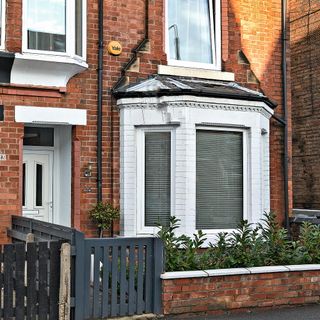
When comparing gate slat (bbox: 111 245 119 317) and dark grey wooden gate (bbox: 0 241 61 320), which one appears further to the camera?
gate slat (bbox: 111 245 119 317)

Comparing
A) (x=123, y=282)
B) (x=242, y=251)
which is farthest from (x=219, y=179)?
(x=123, y=282)

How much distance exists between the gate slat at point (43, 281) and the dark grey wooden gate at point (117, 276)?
1.17 ft

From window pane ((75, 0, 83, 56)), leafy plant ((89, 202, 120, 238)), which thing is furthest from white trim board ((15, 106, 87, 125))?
leafy plant ((89, 202, 120, 238))

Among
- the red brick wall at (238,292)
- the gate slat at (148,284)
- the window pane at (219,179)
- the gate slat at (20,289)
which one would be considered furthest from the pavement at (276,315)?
the window pane at (219,179)

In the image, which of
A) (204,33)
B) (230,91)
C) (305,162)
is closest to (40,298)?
(230,91)

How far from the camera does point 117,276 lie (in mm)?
6570

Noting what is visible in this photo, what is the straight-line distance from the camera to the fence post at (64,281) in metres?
6.14

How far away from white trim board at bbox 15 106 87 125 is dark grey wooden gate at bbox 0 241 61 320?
337cm

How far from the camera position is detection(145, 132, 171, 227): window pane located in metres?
9.59

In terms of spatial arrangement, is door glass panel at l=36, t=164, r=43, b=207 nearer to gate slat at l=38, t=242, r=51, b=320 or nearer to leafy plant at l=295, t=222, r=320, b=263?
gate slat at l=38, t=242, r=51, b=320

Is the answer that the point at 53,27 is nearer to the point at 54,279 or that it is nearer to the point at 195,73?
the point at 195,73

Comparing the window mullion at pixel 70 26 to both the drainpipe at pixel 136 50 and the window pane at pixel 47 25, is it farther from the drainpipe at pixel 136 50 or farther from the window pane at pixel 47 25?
the drainpipe at pixel 136 50

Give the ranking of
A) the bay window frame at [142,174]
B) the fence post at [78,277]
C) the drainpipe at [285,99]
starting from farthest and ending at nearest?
the drainpipe at [285,99] < the bay window frame at [142,174] < the fence post at [78,277]

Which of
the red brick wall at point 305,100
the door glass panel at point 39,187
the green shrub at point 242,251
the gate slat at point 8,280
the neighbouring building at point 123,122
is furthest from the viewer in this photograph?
the red brick wall at point 305,100
